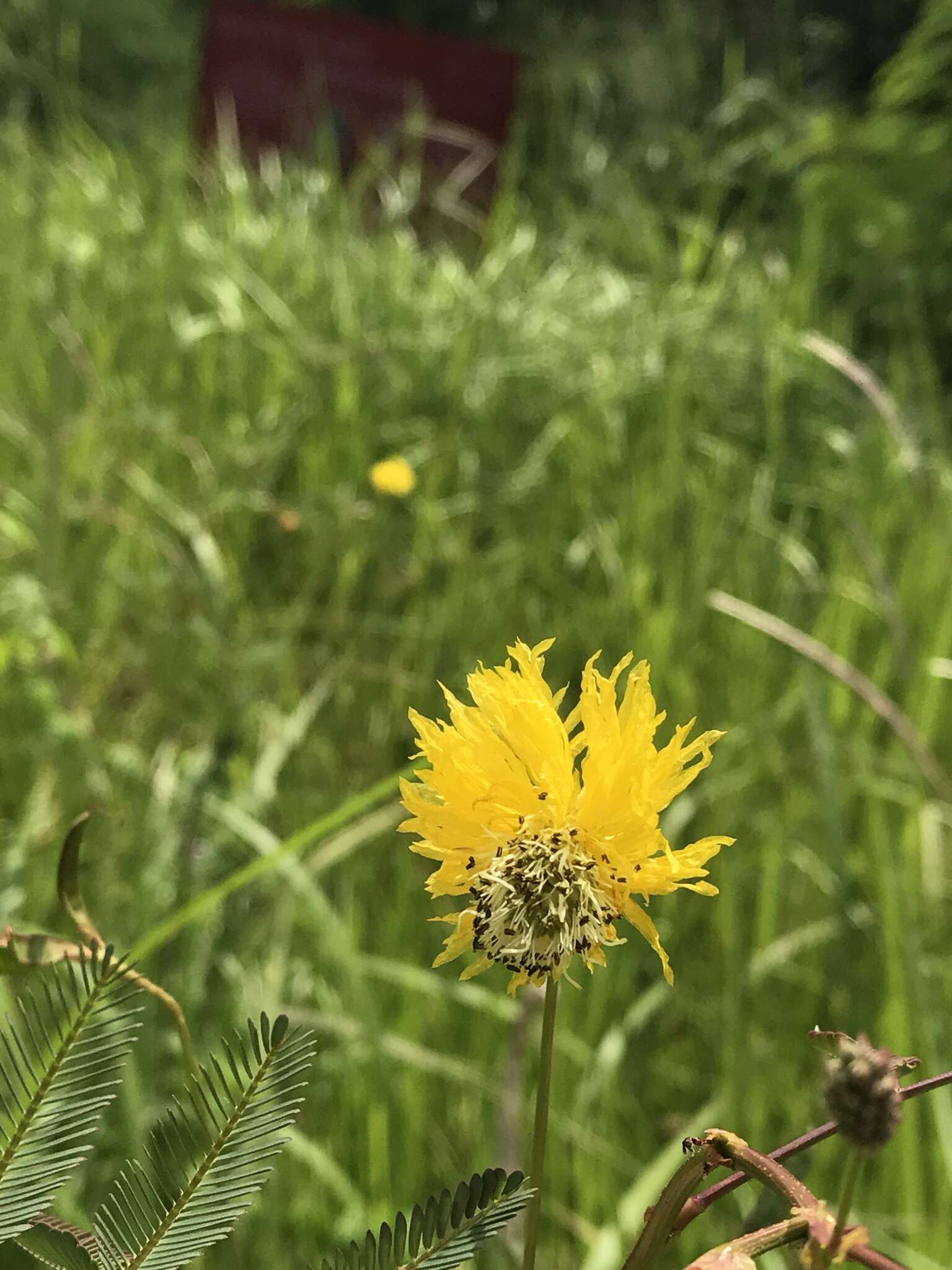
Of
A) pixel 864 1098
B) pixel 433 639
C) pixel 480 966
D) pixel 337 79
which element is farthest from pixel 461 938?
pixel 337 79

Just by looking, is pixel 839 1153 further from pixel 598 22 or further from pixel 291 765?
pixel 598 22

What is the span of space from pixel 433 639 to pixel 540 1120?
96 cm

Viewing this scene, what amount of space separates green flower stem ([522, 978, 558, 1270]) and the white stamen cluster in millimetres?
33

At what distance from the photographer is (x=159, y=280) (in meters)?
1.81

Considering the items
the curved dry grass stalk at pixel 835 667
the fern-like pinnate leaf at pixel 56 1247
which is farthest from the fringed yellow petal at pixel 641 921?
the curved dry grass stalk at pixel 835 667

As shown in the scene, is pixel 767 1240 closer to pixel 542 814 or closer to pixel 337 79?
pixel 542 814

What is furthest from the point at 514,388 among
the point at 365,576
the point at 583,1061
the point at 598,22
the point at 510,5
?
the point at 510,5

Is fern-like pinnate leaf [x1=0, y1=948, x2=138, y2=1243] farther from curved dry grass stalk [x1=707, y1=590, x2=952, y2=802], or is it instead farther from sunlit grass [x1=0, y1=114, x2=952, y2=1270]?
curved dry grass stalk [x1=707, y1=590, x2=952, y2=802]

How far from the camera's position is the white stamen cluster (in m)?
0.22

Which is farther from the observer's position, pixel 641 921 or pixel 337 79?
pixel 337 79

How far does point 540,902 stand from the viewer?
22 centimetres

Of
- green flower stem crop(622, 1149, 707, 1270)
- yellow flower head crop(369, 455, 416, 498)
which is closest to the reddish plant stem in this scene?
green flower stem crop(622, 1149, 707, 1270)

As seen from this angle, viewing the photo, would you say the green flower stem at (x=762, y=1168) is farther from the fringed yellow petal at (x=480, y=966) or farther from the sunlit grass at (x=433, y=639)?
the sunlit grass at (x=433, y=639)

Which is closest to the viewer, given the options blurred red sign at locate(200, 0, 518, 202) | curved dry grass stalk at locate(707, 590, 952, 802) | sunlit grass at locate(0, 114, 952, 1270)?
curved dry grass stalk at locate(707, 590, 952, 802)
